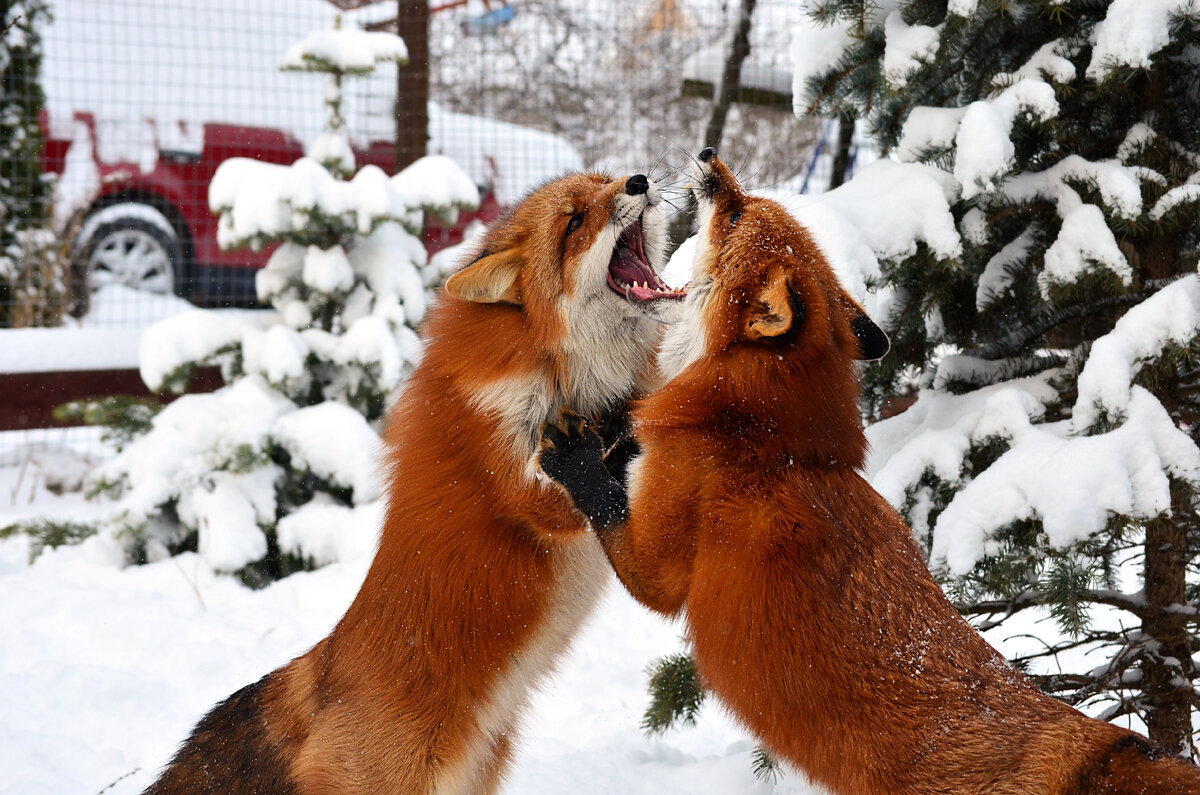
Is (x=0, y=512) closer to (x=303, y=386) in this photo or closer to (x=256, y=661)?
(x=303, y=386)

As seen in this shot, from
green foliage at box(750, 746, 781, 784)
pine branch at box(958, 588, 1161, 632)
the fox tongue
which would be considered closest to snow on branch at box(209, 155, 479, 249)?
the fox tongue

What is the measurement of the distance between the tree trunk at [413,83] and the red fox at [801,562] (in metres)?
4.88

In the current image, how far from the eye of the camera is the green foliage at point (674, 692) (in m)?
3.63

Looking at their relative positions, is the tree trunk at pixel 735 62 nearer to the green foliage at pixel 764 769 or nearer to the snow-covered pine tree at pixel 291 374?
the snow-covered pine tree at pixel 291 374

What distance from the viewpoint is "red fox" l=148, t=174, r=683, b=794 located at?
8.82ft

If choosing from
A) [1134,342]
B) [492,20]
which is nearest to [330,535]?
[1134,342]

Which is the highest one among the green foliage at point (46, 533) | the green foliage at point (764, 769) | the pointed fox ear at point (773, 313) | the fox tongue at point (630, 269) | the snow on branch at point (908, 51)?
the snow on branch at point (908, 51)

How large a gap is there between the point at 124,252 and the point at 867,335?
785cm

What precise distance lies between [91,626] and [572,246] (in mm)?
3664

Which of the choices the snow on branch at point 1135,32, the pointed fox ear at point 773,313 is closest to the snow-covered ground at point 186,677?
the pointed fox ear at point 773,313

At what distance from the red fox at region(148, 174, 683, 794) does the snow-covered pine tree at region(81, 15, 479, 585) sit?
9.62 feet

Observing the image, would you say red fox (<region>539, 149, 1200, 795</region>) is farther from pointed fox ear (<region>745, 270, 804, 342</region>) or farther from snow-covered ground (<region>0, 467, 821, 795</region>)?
snow-covered ground (<region>0, 467, 821, 795</region>)

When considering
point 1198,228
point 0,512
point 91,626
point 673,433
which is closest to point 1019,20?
point 1198,228

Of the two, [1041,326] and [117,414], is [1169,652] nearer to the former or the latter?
[1041,326]
